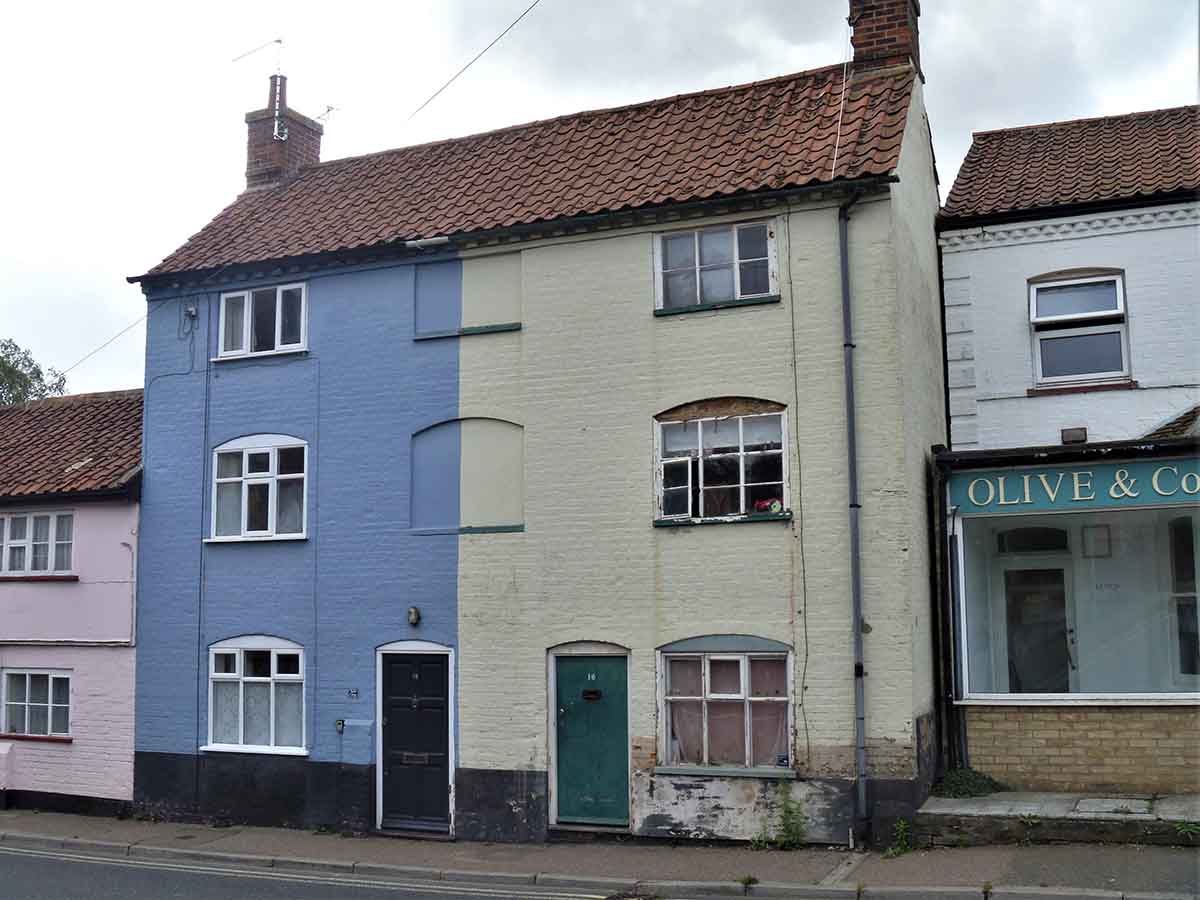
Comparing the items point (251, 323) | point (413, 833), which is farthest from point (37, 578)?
point (413, 833)

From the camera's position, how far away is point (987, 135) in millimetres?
19266

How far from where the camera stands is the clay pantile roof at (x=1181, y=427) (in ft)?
46.2

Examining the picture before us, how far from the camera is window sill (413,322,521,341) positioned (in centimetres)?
1558

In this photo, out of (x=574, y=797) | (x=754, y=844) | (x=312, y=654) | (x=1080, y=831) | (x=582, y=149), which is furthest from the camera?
(x=582, y=149)

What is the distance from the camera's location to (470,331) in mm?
15758

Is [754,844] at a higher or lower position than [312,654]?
lower

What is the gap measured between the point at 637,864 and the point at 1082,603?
22.6ft

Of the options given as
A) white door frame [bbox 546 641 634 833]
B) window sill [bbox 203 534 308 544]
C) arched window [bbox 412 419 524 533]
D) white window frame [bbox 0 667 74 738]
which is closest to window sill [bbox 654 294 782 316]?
arched window [bbox 412 419 524 533]

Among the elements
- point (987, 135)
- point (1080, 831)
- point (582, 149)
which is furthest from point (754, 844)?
point (987, 135)

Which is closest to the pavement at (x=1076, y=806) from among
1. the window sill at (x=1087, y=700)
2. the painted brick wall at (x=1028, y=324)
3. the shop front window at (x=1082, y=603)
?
the window sill at (x=1087, y=700)

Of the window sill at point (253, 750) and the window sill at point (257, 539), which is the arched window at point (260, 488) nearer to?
the window sill at point (257, 539)

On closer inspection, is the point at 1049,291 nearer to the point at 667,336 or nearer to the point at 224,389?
the point at 667,336

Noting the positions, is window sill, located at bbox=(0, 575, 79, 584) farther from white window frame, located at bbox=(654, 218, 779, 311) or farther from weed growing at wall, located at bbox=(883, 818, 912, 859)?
weed growing at wall, located at bbox=(883, 818, 912, 859)

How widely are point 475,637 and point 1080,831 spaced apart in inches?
276
